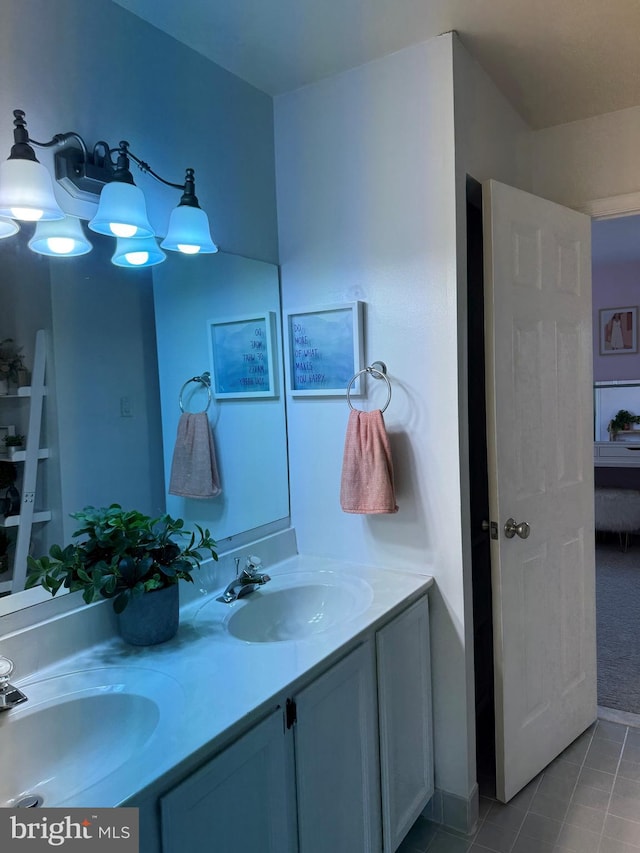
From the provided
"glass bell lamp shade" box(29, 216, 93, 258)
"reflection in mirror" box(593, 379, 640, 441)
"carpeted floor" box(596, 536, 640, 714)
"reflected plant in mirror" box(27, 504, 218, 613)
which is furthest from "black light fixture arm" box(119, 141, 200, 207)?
"reflection in mirror" box(593, 379, 640, 441)

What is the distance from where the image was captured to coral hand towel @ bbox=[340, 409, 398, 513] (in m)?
1.87

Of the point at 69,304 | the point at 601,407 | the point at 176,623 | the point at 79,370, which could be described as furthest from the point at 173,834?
the point at 601,407

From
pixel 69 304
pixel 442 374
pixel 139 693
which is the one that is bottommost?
pixel 139 693

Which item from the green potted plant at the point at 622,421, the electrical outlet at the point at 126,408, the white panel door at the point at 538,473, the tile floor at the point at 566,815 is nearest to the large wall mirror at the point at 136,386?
the electrical outlet at the point at 126,408

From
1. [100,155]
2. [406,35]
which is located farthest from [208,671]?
[406,35]

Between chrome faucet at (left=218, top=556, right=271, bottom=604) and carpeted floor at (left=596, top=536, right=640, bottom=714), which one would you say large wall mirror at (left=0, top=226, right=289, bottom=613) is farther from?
carpeted floor at (left=596, top=536, right=640, bottom=714)

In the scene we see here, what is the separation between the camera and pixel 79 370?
1.51 metres

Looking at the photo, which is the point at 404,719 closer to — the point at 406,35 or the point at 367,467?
the point at 367,467

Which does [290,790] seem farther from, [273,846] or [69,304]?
[69,304]

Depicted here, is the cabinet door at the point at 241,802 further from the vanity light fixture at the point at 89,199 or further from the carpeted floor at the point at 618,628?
the carpeted floor at the point at 618,628

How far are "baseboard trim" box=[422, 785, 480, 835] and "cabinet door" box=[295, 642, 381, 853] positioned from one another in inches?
16.3

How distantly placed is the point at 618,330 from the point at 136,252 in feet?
17.4

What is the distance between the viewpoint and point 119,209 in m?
1.42

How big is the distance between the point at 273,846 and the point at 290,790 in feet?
0.34
